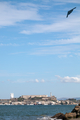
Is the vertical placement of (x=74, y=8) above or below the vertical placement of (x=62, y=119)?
above

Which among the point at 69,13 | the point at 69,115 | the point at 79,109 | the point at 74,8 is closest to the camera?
the point at 74,8

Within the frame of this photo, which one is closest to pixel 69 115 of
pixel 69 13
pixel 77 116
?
pixel 77 116

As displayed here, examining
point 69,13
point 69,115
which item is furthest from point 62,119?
point 69,13

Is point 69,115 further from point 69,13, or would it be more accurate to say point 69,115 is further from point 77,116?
point 69,13

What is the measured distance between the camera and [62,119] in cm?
4106

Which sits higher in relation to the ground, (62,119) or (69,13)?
(69,13)

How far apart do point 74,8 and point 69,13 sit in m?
1.85

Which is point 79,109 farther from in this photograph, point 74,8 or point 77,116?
point 74,8

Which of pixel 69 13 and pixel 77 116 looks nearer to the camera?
pixel 69 13

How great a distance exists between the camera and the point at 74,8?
25.9 metres

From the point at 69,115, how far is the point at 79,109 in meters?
3.48

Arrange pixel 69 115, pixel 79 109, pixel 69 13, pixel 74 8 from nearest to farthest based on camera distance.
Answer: pixel 74 8 → pixel 69 13 → pixel 69 115 → pixel 79 109

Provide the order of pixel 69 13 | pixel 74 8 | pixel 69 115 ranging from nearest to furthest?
pixel 74 8 < pixel 69 13 < pixel 69 115

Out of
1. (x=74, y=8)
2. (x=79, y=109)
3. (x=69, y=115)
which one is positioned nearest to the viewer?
(x=74, y=8)
